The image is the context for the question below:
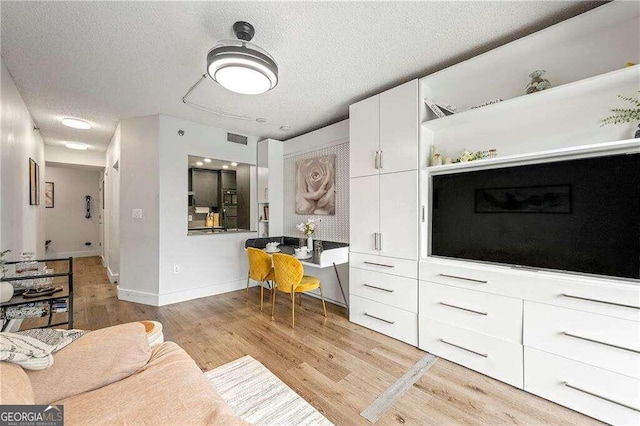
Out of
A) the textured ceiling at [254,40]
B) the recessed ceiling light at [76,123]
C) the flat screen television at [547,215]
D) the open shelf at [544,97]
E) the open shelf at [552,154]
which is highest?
the textured ceiling at [254,40]

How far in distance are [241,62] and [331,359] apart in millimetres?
2442

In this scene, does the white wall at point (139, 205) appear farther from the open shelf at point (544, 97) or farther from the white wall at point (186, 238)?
the open shelf at point (544, 97)

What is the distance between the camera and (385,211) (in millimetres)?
2605

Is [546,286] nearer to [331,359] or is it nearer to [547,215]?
[547,215]

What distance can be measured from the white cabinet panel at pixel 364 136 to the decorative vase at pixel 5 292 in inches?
118

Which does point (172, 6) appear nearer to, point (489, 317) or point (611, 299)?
point (489, 317)

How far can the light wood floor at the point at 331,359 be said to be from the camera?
1.62 metres

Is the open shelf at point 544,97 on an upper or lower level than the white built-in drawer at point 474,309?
upper

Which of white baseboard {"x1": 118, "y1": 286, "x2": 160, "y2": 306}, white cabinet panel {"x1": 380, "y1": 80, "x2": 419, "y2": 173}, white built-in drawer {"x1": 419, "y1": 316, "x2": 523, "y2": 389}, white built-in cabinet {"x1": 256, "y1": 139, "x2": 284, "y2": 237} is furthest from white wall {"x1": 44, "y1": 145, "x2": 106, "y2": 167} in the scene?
white built-in drawer {"x1": 419, "y1": 316, "x2": 523, "y2": 389}

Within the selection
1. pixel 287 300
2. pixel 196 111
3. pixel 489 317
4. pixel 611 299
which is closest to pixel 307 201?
pixel 287 300

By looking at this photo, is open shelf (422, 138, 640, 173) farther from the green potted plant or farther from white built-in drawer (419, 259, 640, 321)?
white built-in drawer (419, 259, 640, 321)

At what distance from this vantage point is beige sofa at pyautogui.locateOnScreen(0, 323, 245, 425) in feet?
3.09

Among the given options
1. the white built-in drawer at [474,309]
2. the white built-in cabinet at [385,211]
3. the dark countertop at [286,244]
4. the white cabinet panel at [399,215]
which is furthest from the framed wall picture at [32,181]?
the white built-in drawer at [474,309]

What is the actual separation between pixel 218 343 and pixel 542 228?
2.93m
